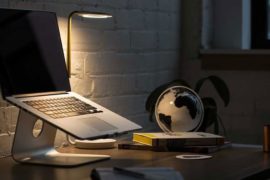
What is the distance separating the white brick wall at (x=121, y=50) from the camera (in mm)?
2459

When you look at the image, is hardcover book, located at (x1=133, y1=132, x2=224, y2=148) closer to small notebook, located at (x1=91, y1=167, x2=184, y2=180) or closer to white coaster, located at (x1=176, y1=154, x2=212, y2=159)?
white coaster, located at (x1=176, y1=154, x2=212, y2=159)

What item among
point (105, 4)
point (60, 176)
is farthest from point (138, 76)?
point (60, 176)

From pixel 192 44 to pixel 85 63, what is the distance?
2.67ft

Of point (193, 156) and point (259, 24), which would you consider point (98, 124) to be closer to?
point (193, 156)

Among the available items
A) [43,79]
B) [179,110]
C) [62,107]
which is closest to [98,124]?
[62,107]

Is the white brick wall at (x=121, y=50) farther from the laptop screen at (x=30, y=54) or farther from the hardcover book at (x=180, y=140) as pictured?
the hardcover book at (x=180, y=140)

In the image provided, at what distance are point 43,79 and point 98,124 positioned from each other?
217 millimetres

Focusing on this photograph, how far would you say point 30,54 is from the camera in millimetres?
2018

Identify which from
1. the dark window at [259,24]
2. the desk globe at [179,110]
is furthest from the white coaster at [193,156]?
the dark window at [259,24]

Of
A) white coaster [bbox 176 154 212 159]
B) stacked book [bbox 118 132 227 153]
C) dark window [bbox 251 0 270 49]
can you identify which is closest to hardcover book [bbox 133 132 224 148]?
stacked book [bbox 118 132 227 153]

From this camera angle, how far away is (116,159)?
6.67 feet

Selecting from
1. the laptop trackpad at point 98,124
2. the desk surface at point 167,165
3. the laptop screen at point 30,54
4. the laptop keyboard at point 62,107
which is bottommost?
the desk surface at point 167,165

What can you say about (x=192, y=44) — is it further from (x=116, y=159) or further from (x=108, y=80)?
(x=116, y=159)

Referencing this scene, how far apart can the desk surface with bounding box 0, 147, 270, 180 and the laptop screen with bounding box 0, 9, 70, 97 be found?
230 mm
